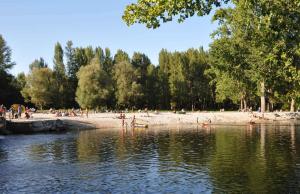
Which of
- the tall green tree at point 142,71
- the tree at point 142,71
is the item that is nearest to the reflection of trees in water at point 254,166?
the tree at point 142,71

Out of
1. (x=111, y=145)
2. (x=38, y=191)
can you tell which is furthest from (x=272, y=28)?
(x=111, y=145)

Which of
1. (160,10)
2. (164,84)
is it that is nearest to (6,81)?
(164,84)

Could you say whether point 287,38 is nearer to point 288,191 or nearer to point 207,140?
point 288,191

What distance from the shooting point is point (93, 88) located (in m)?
117

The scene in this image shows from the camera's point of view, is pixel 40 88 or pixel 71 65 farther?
pixel 71 65

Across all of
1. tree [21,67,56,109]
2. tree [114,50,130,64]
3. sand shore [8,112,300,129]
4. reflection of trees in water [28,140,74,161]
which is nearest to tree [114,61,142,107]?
tree [114,50,130,64]

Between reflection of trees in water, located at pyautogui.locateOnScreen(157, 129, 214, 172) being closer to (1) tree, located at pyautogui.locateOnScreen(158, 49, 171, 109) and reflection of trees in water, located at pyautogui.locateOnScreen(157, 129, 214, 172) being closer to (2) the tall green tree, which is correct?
(2) the tall green tree

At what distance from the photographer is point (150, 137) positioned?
66.2 meters

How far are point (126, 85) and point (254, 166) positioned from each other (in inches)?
3579

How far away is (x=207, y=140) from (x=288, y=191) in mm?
A: 32486

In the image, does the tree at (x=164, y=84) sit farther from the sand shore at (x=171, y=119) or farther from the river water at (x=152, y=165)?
the river water at (x=152, y=165)

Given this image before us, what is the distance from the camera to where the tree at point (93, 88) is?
117 meters

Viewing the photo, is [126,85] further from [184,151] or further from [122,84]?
[184,151]

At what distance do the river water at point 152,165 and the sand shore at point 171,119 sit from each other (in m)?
24.6
